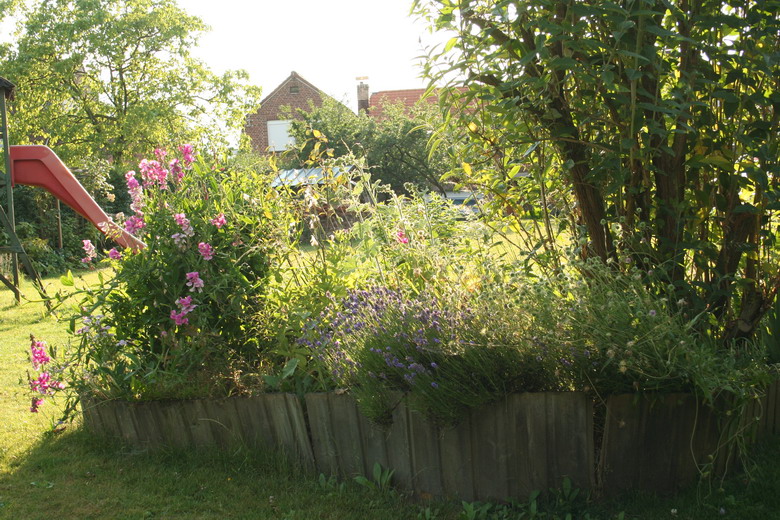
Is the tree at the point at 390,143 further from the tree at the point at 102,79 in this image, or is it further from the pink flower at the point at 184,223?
the pink flower at the point at 184,223

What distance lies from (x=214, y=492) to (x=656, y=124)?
2302 mm

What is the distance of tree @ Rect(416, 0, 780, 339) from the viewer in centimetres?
257

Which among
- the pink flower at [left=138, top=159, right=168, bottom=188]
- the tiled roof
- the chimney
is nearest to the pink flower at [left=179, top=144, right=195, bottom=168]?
the pink flower at [left=138, top=159, right=168, bottom=188]

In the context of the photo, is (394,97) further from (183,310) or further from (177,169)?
(183,310)

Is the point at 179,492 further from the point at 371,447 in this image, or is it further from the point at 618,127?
the point at 618,127

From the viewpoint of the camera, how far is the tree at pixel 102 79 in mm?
21594

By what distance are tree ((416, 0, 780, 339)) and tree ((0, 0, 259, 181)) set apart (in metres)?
19.6

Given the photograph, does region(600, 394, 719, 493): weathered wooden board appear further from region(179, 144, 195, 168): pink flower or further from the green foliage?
region(179, 144, 195, 168): pink flower

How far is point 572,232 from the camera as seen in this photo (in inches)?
128

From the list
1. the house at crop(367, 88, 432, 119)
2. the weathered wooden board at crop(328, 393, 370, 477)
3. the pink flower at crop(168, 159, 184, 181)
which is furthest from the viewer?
the house at crop(367, 88, 432, 119)

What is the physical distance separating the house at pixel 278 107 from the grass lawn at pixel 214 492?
34.8 m

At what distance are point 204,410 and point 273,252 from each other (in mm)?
839

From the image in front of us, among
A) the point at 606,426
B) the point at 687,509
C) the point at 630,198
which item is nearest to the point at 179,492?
the point at 606,426

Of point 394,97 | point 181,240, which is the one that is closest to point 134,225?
point 181,240
